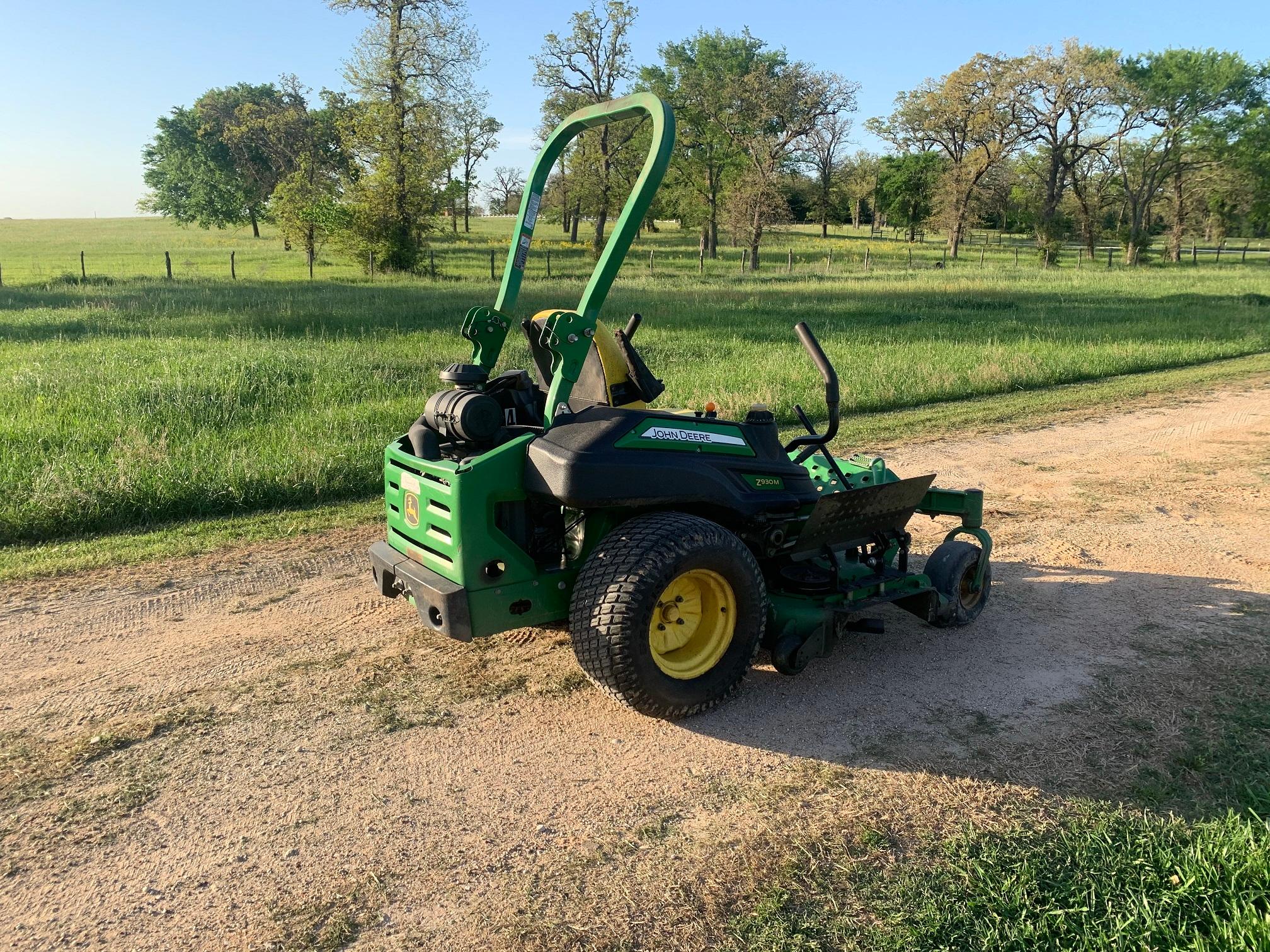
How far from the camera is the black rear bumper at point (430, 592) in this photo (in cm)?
375

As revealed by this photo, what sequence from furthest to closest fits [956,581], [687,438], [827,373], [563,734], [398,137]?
[398,137]
[956,581]
[827,373]
[687,438]
[563,734]

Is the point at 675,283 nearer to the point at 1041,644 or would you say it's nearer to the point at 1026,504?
the point at 1026,504

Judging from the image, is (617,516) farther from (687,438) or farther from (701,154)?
(701,154)

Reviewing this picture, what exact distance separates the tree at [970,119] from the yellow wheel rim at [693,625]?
52.7 meters

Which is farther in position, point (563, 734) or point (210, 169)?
point (210, 169)

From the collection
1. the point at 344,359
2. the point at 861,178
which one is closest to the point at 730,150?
the point at 861,178

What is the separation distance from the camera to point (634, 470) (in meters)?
3.82

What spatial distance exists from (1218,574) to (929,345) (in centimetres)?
957

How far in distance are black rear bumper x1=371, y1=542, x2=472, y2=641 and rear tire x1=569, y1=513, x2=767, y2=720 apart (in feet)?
1.50

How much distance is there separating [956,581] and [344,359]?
8.72 m

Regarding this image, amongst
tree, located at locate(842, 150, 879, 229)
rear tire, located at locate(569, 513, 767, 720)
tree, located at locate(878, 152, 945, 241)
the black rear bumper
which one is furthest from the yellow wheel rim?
tree, located at locate(842, 150, 879, 229)

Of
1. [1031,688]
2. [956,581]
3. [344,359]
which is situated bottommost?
[1031,688]

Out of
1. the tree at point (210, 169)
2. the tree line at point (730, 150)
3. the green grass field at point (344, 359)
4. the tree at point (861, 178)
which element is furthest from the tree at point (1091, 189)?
the tree at point (210, 169)

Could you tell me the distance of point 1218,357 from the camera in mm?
15641
